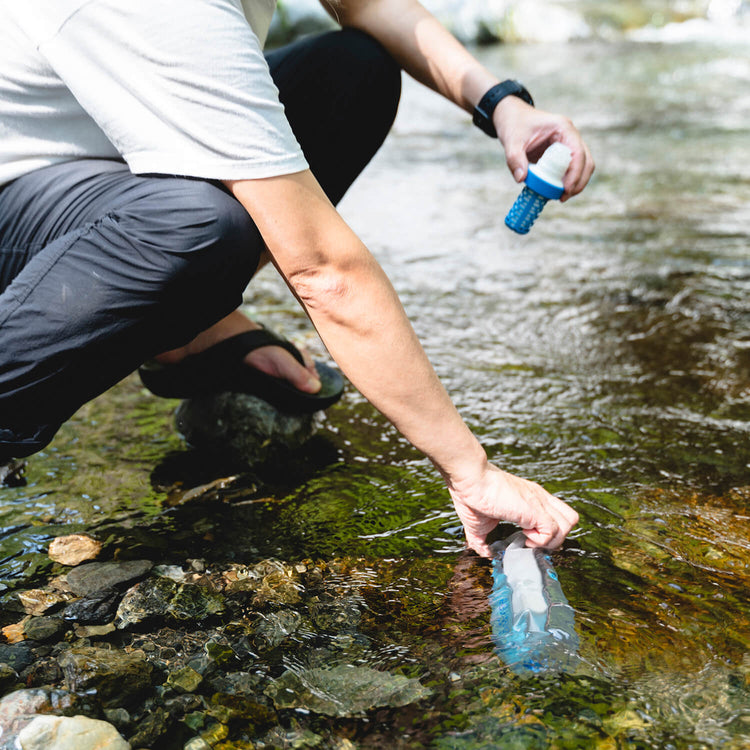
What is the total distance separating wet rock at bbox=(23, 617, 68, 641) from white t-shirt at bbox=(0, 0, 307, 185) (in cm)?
82

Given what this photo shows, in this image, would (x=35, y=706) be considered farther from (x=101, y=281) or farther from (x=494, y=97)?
(x=494, y=97)

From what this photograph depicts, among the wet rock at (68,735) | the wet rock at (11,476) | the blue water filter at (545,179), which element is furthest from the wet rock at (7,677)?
the blue water filter at (545,179)

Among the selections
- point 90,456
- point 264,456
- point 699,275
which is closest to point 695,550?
point 264,456

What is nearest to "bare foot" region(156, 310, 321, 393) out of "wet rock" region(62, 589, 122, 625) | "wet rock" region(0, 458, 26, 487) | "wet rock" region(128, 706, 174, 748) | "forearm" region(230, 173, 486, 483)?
"wet rock" region(0, 458, 26, 487)

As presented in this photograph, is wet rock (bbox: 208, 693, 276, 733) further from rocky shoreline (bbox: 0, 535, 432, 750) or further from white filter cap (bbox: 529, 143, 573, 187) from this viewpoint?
white filter cap (bbox: 529, 143, 573, 187)

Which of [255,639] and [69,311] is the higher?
[69,311]

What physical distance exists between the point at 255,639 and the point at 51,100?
1069 millimetres

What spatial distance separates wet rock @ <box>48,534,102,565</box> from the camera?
168 centimetres

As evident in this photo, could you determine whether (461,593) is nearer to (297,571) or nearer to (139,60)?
(297,571)

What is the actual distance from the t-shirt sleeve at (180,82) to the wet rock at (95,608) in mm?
787

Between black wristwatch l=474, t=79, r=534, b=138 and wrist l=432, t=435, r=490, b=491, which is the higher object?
black wristwatch l=474, t=79, r=534, b=138

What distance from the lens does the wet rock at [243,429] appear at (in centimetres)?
215

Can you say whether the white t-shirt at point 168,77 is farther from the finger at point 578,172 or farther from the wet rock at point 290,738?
the wet rock at point 290,738

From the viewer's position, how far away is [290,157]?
1406mm
